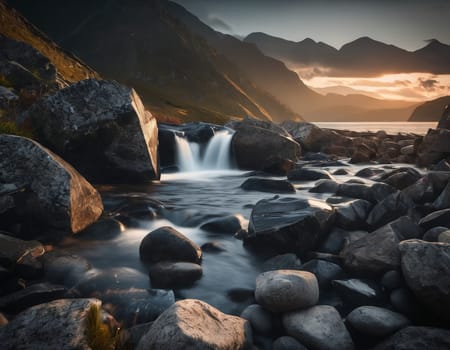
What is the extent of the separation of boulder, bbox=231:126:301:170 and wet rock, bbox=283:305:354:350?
17.4 meters

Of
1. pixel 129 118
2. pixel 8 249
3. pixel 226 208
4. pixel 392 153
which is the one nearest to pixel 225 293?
pixel 8 249

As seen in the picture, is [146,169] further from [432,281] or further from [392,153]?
[392,153]

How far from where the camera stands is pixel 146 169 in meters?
15.2

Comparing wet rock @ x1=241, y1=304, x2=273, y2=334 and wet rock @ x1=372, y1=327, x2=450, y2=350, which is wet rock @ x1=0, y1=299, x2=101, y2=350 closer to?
wet rock @ x1=241, y1=304, x2=273, y2=334

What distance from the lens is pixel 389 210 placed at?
Result: 355 inches

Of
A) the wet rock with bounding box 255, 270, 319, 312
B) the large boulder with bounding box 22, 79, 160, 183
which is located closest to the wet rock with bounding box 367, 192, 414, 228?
the wet rock with bounding box 255, 270, 319, 312

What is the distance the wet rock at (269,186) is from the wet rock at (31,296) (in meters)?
10.5

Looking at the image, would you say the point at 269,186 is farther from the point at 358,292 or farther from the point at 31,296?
the point at 31,296

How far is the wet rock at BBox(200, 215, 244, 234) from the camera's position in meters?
9.62

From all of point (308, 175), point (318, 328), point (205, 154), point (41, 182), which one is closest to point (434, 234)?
point (318, 328)

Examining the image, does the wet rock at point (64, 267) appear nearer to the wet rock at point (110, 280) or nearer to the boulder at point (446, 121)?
the wet rock at point (110, 280)

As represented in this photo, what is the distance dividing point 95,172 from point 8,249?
8.13 m

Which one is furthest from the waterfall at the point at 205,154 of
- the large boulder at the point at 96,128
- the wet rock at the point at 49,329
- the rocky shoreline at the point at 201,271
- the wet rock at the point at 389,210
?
the wet rock at the point at 49,329

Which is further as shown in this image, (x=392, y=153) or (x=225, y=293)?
(x=392, y=153)
